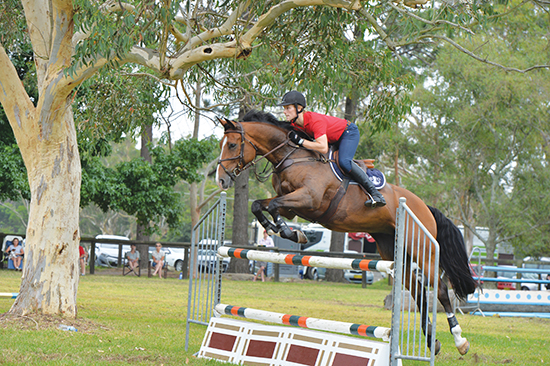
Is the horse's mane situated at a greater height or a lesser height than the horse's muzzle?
greater

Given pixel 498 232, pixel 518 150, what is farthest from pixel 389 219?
pixel 498 232

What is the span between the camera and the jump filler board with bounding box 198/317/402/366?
4422 millimetres

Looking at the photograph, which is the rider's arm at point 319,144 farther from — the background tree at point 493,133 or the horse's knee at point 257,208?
the background tree at point 493,133

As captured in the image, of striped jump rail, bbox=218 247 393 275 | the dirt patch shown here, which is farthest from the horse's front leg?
the dirt patch

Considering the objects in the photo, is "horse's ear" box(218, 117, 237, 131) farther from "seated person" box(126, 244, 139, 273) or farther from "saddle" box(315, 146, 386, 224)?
"seated person" box(126, 244, 139, 273)

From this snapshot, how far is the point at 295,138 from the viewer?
211 inches

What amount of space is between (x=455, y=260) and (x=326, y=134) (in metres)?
2.15

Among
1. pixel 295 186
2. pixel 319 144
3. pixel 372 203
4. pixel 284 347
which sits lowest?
pixel 284 347

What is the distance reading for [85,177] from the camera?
16703 millimetres

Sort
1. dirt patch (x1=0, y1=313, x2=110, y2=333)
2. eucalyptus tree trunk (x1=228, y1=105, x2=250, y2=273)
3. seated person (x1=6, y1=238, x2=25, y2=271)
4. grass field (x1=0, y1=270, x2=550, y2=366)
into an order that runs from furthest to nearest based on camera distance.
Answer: eucalyptus tree trunk (x1=228, y1=105, x2=250, y2=273) → seated person (x1=6, y1=238, x2=25, y2=271) → dirt patch (x1=0, y1=313, x2=110, y2=333) → grass field (x1=0, y1=270, x2=550, y2=366)

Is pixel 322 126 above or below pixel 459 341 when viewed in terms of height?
above

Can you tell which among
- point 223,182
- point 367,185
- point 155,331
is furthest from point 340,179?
point 155,331

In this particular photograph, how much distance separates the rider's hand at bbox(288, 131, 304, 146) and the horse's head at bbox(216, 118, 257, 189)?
0.37 m

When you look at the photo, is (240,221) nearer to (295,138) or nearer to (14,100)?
(14,100)
